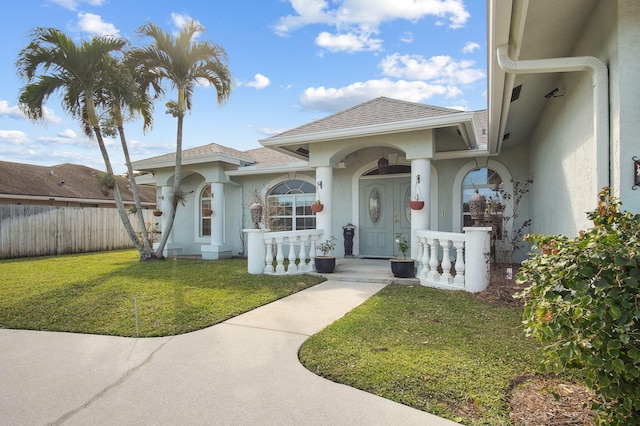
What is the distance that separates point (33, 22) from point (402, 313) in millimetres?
12162

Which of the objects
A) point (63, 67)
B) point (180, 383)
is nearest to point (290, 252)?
point (180, 383)

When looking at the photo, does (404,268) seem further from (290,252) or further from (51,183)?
(51,183)

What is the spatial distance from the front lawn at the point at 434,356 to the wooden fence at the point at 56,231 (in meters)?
15.4

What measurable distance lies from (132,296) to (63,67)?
7821 millimetres

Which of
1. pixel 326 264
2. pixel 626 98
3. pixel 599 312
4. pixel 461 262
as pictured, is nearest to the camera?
pixel 599 312

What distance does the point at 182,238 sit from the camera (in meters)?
14.0

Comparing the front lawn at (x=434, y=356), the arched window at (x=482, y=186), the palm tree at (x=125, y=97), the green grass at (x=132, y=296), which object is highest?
the palm tree at (x=125, y=97)

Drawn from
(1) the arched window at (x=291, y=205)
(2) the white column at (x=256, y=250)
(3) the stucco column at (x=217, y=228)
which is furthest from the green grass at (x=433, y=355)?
(3) the stucco column at (x=217, y=228)

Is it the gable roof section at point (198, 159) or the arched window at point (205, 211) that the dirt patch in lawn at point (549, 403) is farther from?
the arched window at point (205, 211)

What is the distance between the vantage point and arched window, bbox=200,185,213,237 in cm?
1362

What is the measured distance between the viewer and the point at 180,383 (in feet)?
9.75

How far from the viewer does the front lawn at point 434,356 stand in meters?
2.62

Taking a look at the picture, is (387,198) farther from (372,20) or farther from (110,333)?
(110,333)

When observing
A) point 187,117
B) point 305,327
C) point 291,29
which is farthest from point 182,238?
point 305,327
